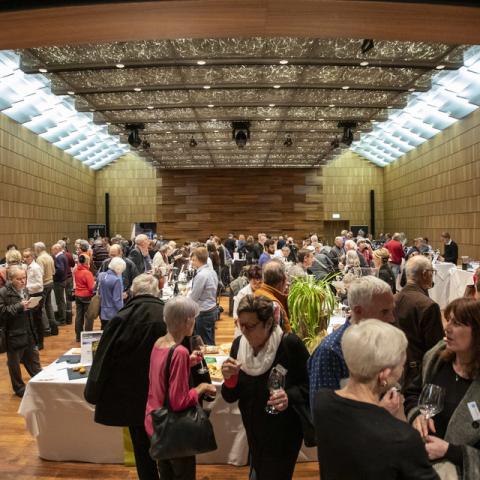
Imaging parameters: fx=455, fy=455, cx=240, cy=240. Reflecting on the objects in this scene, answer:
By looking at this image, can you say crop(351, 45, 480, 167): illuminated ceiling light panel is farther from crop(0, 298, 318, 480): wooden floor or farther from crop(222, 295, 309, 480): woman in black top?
crop(222, 295, 309, 480): woman in black top

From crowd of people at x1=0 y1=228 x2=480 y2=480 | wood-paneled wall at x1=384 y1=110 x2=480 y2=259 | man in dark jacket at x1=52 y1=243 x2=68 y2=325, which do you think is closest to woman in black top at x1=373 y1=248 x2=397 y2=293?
crowd of people at x1=0 y1=228 x2=480 y2=480

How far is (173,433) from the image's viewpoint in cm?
225

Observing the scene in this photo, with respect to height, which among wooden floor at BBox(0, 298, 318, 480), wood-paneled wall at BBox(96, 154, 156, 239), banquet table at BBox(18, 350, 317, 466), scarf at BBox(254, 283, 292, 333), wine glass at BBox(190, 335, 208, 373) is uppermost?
wood-paneled wall at BBox(96, 154, 156, 239)

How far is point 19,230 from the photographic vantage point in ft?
51.0

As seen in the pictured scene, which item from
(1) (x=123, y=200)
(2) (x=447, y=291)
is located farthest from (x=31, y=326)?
(1) (x=123, y=200)

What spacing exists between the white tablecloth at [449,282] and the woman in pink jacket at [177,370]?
811 cm

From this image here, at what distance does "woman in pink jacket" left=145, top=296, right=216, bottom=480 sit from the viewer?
2.24 metres

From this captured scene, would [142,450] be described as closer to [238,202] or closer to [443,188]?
[443,188]

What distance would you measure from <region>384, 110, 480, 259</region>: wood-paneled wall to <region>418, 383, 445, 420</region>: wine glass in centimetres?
1439

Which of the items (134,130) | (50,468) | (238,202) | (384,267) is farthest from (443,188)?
(50,468)

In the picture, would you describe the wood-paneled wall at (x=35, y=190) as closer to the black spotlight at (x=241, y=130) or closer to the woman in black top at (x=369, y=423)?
the black spotlight at (x=241, y=130)

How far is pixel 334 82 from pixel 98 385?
26.3 feet

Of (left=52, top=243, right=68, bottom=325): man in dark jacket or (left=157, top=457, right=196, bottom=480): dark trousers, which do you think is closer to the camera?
(left=157, top=457, right=196, bottom=480): dark trousers

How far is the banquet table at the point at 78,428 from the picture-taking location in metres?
3.68
